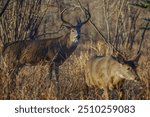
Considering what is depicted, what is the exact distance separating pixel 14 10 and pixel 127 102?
490 centimetres

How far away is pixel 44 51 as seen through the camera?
1532 centimetres

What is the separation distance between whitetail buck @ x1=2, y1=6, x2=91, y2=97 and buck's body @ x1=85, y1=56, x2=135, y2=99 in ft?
3.46

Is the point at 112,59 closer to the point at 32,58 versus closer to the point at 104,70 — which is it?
the point at 104,70

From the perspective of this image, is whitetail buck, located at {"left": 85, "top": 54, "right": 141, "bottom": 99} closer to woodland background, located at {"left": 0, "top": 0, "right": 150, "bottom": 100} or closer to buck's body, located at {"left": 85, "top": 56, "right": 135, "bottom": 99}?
buck's body, located at {"left": 85, "top": 56, "right": 135, "bottom": 99}

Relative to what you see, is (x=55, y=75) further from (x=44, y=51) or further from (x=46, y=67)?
(x=44, y=51)

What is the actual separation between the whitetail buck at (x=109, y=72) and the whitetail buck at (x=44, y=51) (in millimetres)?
1076

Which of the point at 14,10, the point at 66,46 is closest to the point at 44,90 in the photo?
the point at 14,10

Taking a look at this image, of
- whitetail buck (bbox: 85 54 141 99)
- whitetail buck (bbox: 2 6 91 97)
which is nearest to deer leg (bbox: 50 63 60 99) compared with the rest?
whitetail buck (bbox: 2 6 91 97)

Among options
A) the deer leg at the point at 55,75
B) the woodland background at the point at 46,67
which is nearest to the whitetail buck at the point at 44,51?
Result: the deer leg at the point at 55,75

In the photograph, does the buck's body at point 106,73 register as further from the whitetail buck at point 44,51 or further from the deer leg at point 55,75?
the whitetail buck at point 44,51

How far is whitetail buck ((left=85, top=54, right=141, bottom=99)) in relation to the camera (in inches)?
439

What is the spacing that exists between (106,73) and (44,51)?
12.8ft

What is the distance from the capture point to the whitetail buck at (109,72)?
1114 cm

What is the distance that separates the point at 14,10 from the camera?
14438 mm
